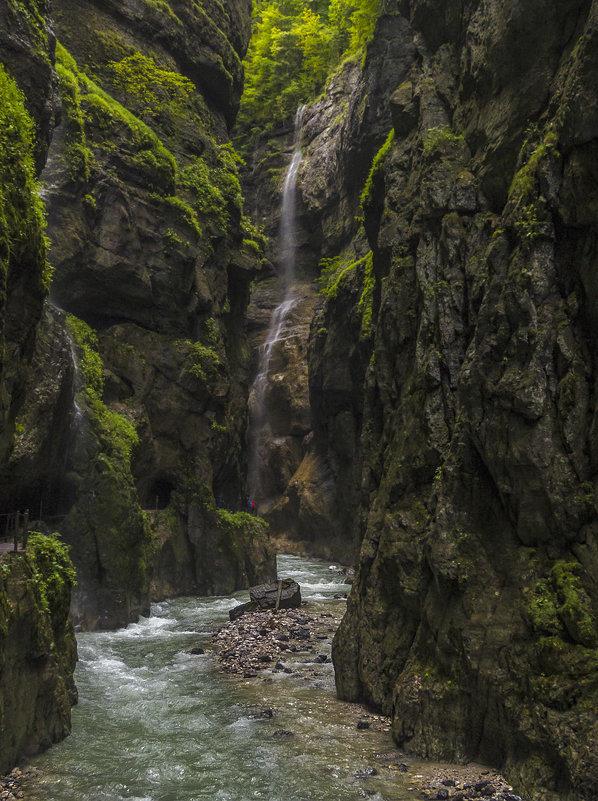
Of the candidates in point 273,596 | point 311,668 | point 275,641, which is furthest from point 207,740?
point 273,596

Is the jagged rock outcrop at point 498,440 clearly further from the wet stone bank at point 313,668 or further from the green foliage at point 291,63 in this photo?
the green foliage at point 291,63

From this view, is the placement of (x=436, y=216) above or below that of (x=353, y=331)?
below

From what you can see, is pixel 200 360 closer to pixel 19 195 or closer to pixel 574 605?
pixel 19 195

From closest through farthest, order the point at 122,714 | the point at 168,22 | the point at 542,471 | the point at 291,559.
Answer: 1. the point at 542,471
2. the point at 122,714
3. the point at 168,22
4. the point at 291,559

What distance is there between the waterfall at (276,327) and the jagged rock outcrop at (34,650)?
111ft

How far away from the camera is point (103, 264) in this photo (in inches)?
1002

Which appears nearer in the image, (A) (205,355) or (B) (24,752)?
(B) (24,752)

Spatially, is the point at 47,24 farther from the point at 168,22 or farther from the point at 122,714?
the point at 168,22

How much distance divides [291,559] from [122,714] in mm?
27670

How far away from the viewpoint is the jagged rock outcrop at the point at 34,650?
9.72m

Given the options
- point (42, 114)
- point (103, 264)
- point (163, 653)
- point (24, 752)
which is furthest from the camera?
point (103, 264)

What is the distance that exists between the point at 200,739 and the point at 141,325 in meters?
19.3

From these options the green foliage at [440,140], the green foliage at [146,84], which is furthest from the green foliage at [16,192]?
the green foliage at [146,84]

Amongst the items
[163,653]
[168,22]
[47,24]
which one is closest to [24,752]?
[163,653]
